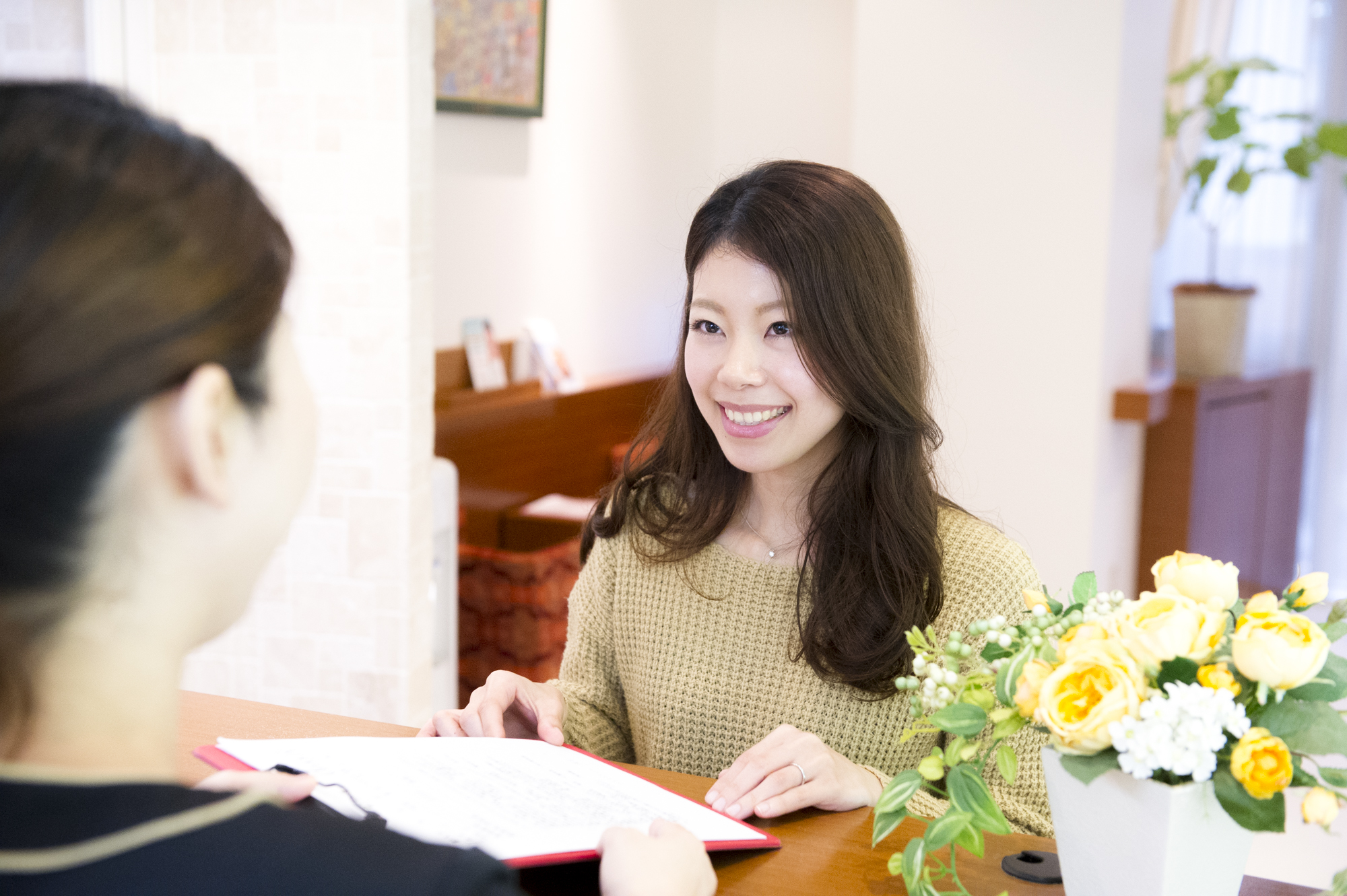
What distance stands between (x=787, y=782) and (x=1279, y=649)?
539 mm

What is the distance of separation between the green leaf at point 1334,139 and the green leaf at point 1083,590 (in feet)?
12.6

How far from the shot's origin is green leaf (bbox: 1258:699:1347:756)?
89 cm

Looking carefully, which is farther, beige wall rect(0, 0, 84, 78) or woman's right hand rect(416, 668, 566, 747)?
beige wall rect(0, 0, 84, 78)

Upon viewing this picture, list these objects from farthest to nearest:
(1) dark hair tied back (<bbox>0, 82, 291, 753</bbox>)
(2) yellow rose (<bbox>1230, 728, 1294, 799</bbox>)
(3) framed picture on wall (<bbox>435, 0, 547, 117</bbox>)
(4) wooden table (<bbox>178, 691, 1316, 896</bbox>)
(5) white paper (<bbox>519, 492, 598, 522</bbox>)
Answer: (5) white paper (<bbox>519, 492, 598, 522</bbox>)
(3) framed picture on wall (<bbox>435, 0, 547, 117</bbox>)
(4) wooden table (<bbox>178, 691, 1316, 896</bbox>)
(2) yellow rose (<bbox>1230, 728, 1294, 799</bbox>)
(1) dark hair tied back (<bbox>0, 82, 291, 753</bbox>)

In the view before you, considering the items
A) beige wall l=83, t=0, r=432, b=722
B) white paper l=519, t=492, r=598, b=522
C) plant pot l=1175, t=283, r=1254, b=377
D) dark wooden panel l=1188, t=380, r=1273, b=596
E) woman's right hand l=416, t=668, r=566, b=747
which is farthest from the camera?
plant pot l=1175, t=283, r=1254, b=377

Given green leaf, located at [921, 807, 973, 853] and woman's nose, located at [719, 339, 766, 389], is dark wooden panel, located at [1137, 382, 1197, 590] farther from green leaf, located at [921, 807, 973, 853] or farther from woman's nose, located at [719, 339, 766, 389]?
green leaf, located at [921, 807, 973, 853]

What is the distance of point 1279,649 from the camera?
88cm

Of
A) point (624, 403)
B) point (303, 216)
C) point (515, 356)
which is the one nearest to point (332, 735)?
point (303, 216)

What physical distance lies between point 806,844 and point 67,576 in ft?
2.55

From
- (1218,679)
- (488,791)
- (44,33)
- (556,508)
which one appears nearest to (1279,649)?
(1218,679)

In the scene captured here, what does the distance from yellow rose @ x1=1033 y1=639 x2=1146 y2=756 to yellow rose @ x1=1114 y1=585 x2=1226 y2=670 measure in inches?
0.5

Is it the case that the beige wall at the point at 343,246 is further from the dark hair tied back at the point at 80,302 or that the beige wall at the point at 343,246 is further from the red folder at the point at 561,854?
the dark hair tied back at the point at 80,302

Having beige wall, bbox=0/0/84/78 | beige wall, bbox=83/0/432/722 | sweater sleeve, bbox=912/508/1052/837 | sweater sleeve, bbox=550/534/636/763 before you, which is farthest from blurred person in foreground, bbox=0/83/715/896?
beige wall, bbox=0/0/84/78

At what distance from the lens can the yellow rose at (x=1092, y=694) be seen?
2.92ft
